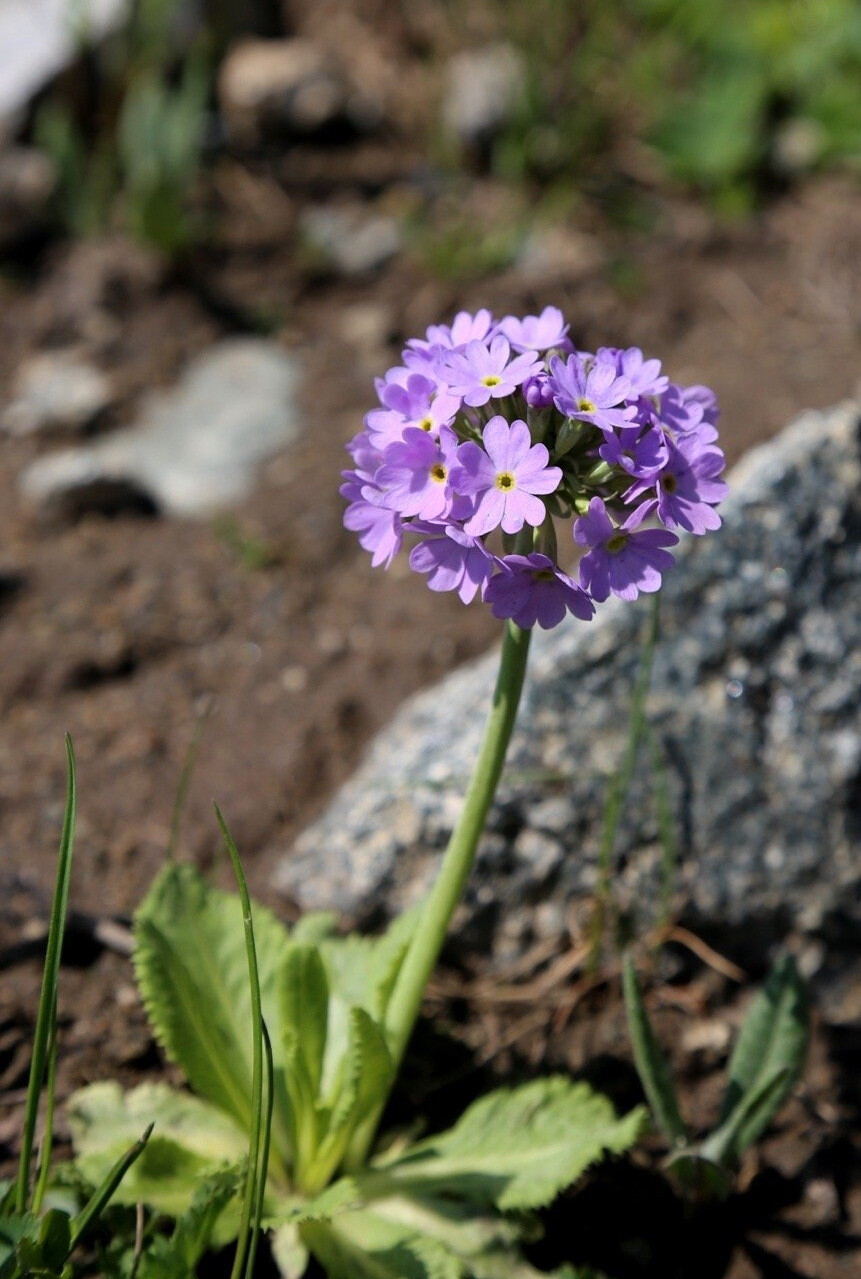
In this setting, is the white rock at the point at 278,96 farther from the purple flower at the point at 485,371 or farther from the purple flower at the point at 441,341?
the purple flower at the point at 485,371

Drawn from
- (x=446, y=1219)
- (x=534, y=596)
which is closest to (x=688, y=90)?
(x=534, y=596)

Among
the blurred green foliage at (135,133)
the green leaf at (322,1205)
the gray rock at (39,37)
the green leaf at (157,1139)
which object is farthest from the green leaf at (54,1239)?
the gray rock at (39,37)

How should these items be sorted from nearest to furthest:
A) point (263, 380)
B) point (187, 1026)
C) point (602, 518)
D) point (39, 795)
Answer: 1. point (602, 518)
2. point (187, 1026)
3. point (39, 795)
4. point (263, 380)

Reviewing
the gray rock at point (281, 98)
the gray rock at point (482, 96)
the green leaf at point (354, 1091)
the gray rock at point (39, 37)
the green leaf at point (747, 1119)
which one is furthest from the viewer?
the gray rock at point (281, 98)

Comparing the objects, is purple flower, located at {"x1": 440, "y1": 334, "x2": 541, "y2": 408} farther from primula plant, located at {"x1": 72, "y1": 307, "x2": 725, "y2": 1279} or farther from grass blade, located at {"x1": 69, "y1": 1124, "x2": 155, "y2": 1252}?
grass blade, located at {"x1": 69, "y1": 1124, "x2": 155, "y2": 1252}

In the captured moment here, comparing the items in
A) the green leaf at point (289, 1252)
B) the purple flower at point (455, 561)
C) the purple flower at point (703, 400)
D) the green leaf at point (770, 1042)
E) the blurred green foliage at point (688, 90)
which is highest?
the blurred green foliage at point (688, 90)

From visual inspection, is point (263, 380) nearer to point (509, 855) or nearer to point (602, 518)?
point (509, 855)

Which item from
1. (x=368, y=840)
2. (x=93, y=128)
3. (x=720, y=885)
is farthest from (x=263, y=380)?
(x=720, y=885)
